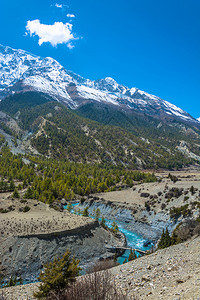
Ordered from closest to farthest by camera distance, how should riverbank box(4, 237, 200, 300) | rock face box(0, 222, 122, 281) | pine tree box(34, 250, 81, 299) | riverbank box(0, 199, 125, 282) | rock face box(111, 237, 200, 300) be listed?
rock face box(111, 237, 200, 300) < riverbank box(4, 237, 200, 300) < pine tree box(34, 250, 81, 299) < rock face box(0, 222, 122, 281) < riverbank box(0, 199, 125, 282)

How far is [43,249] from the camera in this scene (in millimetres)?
39688

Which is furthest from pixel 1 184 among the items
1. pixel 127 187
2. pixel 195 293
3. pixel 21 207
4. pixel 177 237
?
pixel 195 293

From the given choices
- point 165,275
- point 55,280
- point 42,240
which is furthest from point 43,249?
point 165,275

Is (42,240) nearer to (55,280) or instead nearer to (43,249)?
(43,249)

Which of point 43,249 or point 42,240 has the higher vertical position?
point 42,240

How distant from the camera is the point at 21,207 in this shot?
164 feet

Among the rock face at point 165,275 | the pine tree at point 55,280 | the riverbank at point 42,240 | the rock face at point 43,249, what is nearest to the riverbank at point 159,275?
the rock face at point 165,275

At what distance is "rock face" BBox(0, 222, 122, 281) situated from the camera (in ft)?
120

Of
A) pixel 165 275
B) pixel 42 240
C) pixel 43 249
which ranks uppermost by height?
pixel 165 275

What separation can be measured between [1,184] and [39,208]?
37033 mm

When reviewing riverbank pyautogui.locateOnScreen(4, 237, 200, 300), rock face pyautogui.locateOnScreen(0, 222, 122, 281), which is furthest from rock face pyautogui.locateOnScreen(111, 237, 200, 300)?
rock face pyautogui.locateOnScreen(0, 222, 122, 281)

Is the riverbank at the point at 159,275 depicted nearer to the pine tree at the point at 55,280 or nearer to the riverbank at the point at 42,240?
the pine tree at the point at 55,280

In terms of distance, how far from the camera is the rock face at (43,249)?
1439 inches

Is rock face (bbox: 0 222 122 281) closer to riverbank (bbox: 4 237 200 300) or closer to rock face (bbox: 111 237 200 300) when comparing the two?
riverbank (bbox: 4 237 200 300)
